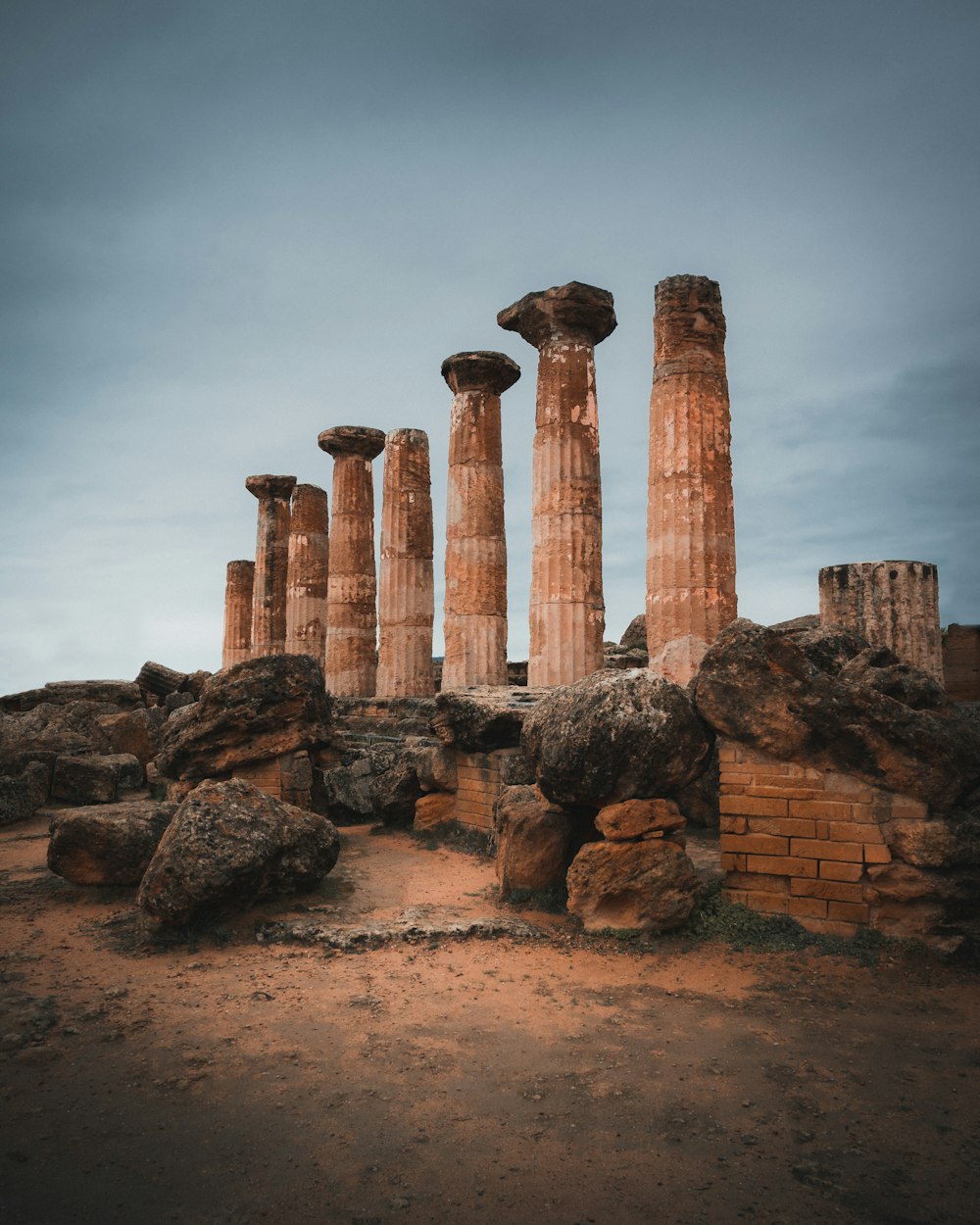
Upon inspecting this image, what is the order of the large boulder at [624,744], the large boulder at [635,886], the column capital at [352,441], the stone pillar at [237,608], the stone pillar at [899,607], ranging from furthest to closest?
the stone pillar at [237,608] → the column capital at [352,441] → the stone pillar at [899,607] → the large boulder at [624,744] → the large boulder at [635,886]

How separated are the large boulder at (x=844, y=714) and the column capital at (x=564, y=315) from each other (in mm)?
7321

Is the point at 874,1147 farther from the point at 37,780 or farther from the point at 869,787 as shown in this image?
the point at 37,780

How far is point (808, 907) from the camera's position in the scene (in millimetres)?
5938

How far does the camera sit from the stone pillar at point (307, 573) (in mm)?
21453

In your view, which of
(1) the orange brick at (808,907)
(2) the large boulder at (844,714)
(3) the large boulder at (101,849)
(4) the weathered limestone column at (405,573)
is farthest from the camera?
(4) the weathered limestone column at (405,573)

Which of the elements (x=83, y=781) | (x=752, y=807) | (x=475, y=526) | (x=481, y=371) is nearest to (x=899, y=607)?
(x=752, y=807)

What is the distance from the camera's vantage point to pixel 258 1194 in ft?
10.1

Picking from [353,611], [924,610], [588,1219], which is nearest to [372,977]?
[588,1219]

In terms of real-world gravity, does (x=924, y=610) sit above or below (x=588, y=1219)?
above

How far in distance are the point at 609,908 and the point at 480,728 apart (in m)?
3.43

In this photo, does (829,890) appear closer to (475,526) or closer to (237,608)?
(475,526)

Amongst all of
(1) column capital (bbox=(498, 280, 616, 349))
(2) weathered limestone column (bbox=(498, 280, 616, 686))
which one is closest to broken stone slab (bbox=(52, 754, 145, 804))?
(2) weathered limestone column (bbox=(498, 280, 616, 686))

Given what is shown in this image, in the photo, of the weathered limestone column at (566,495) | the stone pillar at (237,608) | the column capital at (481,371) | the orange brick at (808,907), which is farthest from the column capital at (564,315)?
the stone pillar at (237,608)

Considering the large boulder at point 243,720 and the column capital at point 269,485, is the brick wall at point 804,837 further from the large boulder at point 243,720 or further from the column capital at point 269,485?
the column capital at point 269,485
